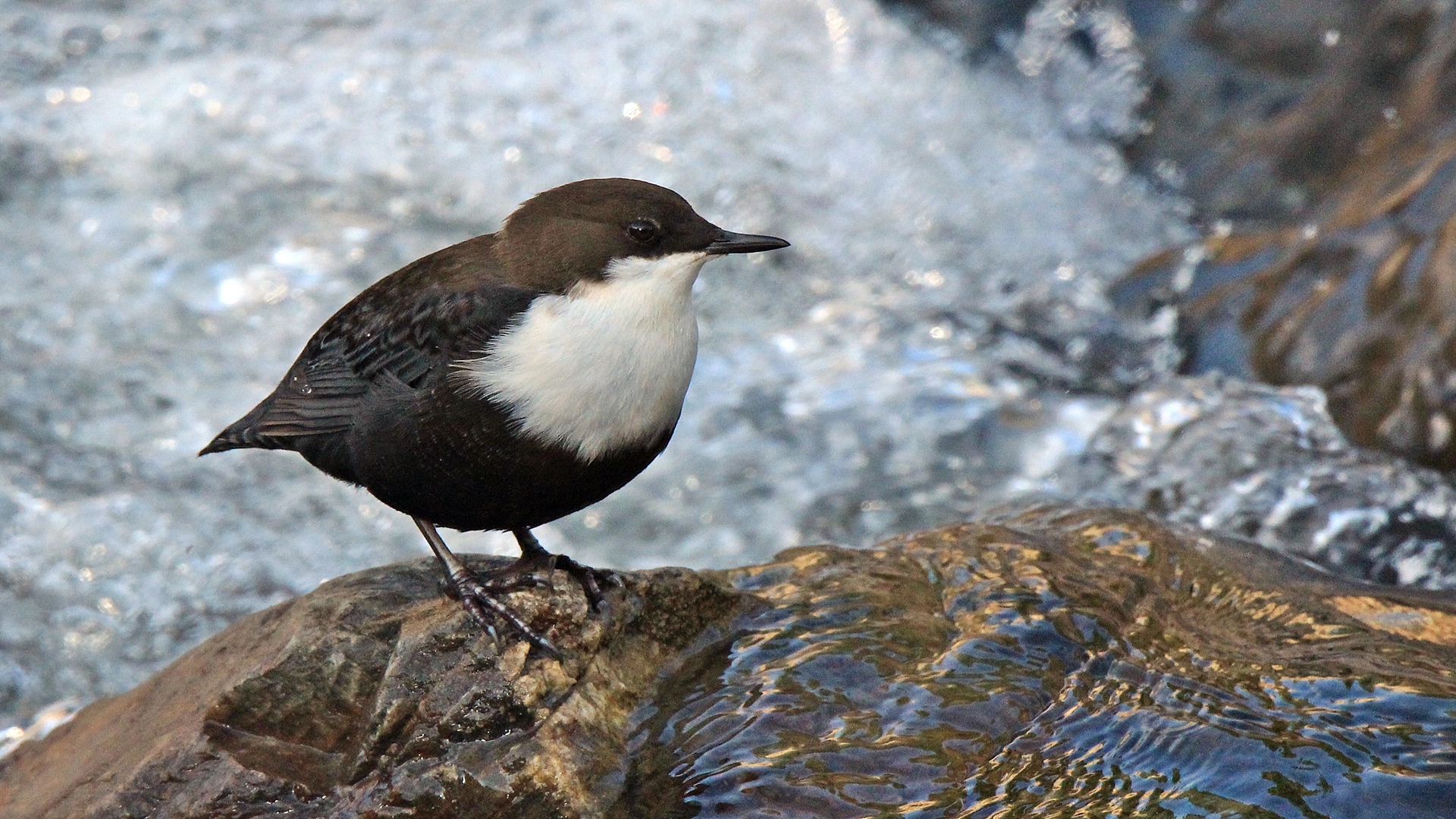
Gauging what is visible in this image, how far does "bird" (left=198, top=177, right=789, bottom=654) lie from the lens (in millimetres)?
3254

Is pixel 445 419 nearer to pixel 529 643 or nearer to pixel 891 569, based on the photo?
pixel 529 643

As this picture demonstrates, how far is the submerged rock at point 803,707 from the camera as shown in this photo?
9.73 ft

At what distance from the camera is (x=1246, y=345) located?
244 inches

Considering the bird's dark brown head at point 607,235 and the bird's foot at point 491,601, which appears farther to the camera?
the bird's dark brown head at point 607,235

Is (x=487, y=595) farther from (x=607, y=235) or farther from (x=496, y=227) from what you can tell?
(x=496, y=227)

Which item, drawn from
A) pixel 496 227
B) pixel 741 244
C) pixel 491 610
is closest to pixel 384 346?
pixel 491 610

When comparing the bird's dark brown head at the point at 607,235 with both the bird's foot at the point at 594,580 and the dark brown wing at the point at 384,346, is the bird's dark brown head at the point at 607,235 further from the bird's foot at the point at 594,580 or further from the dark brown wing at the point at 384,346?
the bird's foot at the point at 594,580

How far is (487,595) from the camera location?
3283mm

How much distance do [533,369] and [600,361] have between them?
0.49 ft

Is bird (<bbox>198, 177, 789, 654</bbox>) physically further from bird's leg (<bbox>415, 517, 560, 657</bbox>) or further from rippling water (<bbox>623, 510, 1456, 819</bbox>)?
rippling water (<bbox>623, 510, 1456, 819</bbox>)

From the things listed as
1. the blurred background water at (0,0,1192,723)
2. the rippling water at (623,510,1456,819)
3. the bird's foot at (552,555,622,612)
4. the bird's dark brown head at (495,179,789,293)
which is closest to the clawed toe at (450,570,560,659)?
the bird's foot at (552,555,622,612)

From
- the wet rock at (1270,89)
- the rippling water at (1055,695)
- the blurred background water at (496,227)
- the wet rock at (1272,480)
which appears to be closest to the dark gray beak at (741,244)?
the rippling water at (1055,695)

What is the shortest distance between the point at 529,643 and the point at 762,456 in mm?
3382

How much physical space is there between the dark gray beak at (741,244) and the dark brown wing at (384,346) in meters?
0.45
